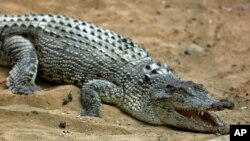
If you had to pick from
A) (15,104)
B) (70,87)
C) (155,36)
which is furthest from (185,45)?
(15,104)

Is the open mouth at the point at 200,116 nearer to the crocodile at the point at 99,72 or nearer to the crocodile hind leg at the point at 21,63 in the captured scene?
the crocodile at the point at 99,72

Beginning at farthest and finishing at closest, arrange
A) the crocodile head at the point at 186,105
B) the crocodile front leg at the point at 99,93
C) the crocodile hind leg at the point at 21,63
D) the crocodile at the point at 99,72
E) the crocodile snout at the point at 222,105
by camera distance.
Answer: the crocodile hind leg at the point at 21,63, the crocodile front leg at the point at 99,93, the crocodile at the point at 99,72, the crocodile head at the point at 186,105, the crocodile snout at the point at 222,105

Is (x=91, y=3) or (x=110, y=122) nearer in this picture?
(x=110, y=122)

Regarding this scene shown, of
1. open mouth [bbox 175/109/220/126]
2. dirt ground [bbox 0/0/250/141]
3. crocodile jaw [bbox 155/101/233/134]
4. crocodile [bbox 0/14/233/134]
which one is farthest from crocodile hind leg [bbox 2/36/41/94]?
open mouth [bbox 175/109/220/126]

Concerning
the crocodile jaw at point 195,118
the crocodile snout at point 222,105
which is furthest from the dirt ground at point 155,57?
the crocodile snout at point 222,105

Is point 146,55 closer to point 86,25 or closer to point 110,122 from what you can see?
point 86,25

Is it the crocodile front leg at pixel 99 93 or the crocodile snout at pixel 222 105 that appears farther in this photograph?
the crocodile front leg at pixel 99 93

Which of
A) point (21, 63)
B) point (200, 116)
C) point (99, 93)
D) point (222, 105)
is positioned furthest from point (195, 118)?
point (21, 63)

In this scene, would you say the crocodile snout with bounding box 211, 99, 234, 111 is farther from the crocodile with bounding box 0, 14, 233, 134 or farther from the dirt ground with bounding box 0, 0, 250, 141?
the dirt ground with bounding box 0, 0, 250, 141
